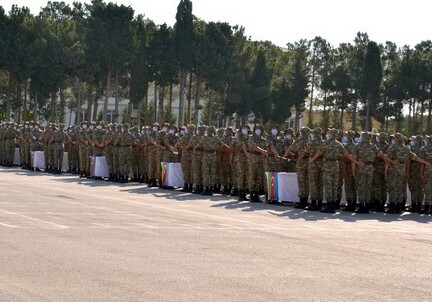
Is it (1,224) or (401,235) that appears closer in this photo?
(1,224)

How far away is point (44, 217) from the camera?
18.0 meters

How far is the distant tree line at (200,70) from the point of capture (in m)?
74.6

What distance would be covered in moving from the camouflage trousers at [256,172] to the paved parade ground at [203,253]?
2.89 metres

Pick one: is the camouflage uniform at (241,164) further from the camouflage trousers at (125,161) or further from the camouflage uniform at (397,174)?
the camouflage trousers at (125,161)

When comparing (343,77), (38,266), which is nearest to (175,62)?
(343,77)

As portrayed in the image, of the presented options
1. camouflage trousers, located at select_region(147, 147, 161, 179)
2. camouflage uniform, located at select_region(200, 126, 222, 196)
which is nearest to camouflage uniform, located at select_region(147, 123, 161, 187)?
camouflage trousers, located at select_region(147, 147, 161, 179)

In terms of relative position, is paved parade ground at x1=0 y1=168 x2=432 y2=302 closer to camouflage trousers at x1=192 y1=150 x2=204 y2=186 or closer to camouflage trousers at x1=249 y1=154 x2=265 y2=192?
camouflage trousers at x1=249 y1=154 x2=265 y2=192

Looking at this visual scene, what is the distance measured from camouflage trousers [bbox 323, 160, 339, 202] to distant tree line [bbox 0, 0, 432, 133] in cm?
4886

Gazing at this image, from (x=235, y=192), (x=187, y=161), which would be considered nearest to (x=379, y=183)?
(x=235, y=192)

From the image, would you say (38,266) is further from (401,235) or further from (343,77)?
(343,77)

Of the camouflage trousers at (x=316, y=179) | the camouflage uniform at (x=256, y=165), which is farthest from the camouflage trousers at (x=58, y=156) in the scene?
the camouflage trousers at (x=316, y=179)

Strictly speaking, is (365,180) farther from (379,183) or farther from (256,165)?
(256,165)

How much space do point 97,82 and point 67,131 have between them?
39.7 meters

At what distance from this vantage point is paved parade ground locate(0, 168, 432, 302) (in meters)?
10.7
